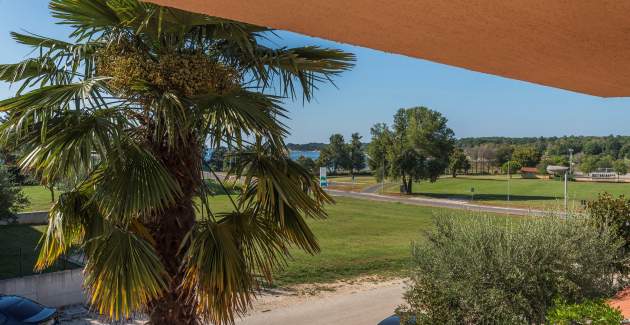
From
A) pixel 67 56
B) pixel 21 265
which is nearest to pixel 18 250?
pixel 21 265

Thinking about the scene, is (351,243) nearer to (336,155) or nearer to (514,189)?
(514,189)

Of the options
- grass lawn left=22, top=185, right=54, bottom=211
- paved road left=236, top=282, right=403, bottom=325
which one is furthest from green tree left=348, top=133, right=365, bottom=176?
paved road left=236, top=282, right=403, bottom=325

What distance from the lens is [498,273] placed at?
304 inches

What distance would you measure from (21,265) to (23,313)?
8.94ft

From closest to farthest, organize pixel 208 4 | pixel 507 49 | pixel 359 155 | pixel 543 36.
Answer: pixel 208 4, pixel 543 36, pixel 507 49, pixel 359 155

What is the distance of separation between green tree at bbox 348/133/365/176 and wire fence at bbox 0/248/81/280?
6365 cm

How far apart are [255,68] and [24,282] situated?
8298mm

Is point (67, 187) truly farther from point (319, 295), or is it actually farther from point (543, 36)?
point (319, 295)

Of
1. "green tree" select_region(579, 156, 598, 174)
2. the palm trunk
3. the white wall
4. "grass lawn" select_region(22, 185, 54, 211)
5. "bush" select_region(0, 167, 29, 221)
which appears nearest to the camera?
the palm trunk

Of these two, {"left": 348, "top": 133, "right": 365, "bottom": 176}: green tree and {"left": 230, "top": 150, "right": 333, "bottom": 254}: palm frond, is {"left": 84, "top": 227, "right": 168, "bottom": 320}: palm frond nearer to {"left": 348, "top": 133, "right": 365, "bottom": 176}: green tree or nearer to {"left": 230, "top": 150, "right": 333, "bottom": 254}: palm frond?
{"left": 230, "top": 150, "right": 333, "bottom": 254}: palm frond

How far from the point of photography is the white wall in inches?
408

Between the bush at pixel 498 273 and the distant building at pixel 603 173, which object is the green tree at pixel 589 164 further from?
the bush at pixel 498 273

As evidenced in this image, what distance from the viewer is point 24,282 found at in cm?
1048

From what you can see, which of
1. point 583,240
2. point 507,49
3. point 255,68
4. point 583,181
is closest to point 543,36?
point 507,49
